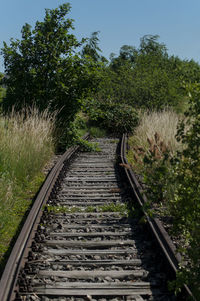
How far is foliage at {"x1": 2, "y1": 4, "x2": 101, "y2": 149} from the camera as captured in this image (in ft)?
39.9

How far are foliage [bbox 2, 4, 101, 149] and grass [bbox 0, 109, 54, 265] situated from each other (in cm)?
254

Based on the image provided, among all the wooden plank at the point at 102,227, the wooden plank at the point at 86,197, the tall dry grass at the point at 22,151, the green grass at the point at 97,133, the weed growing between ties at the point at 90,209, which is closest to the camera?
the wooden plank at the point at 102,227

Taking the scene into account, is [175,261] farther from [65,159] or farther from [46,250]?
[65,159]

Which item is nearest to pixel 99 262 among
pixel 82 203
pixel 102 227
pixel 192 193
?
pixel 102 227

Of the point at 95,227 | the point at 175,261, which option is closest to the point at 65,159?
the point at 95,227

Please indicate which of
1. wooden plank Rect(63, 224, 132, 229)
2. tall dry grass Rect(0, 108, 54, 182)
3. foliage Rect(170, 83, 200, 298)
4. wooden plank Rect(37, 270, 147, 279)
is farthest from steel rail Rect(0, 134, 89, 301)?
foliage Rect(170, 83, 200, 298)

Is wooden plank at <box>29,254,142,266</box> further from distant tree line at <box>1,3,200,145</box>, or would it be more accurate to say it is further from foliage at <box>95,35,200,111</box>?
foliage at <box>95,35,200,111</box>

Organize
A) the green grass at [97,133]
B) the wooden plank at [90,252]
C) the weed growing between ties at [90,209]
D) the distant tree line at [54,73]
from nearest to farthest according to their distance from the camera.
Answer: the wooden plank at [90,252], the weed growing between ties at [90,209], the distant tree line at [54,73], the green grass at [97,133]

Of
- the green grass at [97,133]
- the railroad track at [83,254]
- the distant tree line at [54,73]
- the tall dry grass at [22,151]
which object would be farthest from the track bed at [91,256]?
the green grass at [97,133]

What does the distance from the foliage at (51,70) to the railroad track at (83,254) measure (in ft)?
17.4

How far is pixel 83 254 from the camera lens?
460cm

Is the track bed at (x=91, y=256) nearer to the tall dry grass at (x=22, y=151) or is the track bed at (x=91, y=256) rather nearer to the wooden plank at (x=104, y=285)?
the wooden plank at (x=104, y=285)

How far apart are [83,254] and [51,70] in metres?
8.67

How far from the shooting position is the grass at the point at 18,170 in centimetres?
555
